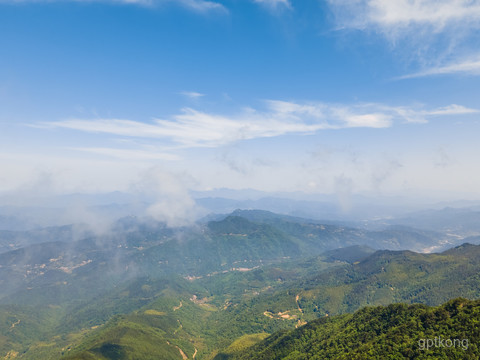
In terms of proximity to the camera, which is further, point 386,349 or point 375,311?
point 375,311

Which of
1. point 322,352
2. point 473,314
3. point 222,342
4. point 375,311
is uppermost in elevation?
point 473,314

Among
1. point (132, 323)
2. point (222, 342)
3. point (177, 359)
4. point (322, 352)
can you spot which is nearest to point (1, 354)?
point (132, 323)

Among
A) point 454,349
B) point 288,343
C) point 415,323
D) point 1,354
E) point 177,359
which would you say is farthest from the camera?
point 1,354

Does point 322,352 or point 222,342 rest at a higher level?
point 322,352

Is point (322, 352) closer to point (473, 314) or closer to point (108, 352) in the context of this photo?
point (473, 314)

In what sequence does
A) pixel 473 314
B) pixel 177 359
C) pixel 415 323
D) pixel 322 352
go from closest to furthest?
pixel 473 314
pixel 415 323
pixel 322 352
pixel 177 359

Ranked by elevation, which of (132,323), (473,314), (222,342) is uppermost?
(473,314)

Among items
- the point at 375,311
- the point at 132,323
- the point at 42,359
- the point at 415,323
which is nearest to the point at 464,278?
the point at 375,311

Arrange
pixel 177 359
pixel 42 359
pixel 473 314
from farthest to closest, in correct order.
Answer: pixel 42 359, pixel 177 359, pixel 473 314

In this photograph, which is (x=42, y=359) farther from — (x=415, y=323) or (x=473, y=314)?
(x=473, y=314)
